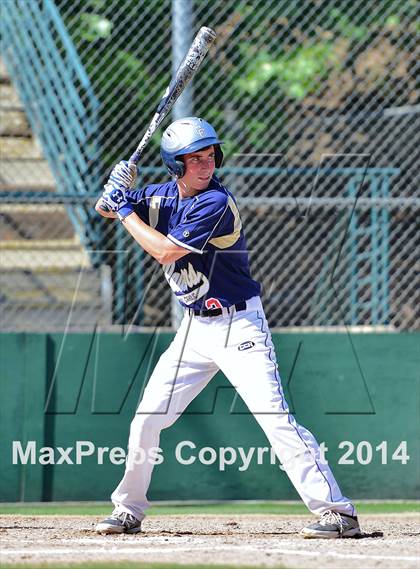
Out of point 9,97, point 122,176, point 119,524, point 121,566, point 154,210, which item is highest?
point 122,176

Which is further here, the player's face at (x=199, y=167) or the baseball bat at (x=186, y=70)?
the baseball bat at (x=186, y=70)

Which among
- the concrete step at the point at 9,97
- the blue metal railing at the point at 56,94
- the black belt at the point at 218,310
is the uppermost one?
the black belt at the point at 218,310

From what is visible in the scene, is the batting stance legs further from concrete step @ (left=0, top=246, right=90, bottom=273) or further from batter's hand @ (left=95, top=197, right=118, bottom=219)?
concrete step @ (left=0, top=246, right=90, bottom=273)

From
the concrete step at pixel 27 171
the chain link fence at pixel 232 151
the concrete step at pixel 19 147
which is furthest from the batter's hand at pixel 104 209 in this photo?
the concrete step at pixel 19 147

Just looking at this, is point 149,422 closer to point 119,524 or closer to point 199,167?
point 119,524

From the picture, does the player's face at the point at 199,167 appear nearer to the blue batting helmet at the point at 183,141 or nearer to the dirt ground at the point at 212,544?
the blue batting helmet at the point at 183,141

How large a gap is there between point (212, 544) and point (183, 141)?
197 centimetres

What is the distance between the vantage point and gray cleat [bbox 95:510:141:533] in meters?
5.86

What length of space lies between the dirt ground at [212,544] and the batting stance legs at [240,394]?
250mm

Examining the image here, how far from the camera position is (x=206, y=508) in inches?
324

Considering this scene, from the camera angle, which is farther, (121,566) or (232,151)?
(232,151)

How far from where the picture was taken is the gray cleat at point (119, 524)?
5.86m

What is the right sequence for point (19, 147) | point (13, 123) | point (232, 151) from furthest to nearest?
point (13, 123) < point (19, 147) < point (232, 151)

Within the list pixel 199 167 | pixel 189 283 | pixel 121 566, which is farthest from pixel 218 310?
pixel 121 566
